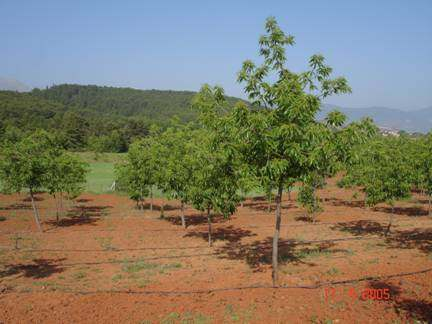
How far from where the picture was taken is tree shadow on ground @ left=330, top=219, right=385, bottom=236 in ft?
64.8

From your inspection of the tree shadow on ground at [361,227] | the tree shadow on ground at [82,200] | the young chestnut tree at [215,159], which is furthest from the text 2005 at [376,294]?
the tree shadow on ground at [82,200]

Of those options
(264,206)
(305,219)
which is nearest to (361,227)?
(305,219)

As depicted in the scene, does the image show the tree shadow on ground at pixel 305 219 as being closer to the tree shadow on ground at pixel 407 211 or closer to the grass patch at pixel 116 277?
the tree shadow on ground at pixel 407 211

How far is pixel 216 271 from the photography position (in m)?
13.0

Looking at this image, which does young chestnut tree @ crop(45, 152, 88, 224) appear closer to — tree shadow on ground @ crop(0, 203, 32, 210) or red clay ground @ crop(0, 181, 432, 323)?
red clay ground @ crop(0, 181, 432, 323)

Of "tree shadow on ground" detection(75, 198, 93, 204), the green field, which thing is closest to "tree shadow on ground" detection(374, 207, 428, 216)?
the green field

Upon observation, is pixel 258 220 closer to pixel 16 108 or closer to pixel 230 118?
pixel 230 118

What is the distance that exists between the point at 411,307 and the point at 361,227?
43.6ft

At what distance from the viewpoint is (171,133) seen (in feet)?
78.5

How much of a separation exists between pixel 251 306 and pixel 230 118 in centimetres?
536

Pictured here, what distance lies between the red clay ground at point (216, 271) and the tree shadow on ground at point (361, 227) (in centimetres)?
6

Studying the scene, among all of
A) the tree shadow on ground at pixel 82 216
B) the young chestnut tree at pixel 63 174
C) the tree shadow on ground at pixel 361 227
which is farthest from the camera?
the tree shadow on ground at pixel 82 216

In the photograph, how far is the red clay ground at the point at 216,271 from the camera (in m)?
8.96

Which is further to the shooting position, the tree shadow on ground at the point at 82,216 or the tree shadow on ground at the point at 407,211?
the tree shadow on ground at the point at 407,211
